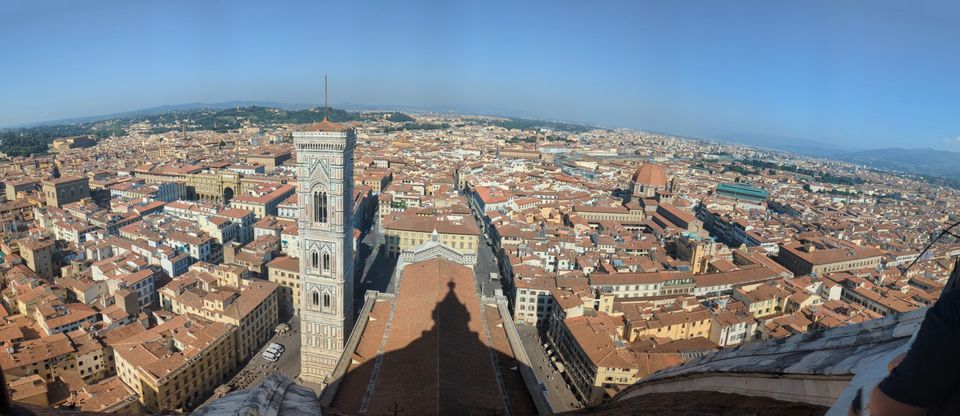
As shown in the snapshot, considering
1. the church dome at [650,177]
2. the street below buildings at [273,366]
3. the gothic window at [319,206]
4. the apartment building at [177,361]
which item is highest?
the gothic window at [319,206]

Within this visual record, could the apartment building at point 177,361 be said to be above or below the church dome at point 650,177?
below

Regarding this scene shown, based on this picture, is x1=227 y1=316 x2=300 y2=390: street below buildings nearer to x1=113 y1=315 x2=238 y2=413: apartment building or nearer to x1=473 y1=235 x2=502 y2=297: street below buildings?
x1=113 y1=315 x2=238 y2=413: apartment building

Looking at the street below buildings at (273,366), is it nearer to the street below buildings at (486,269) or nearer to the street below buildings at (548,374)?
the street below buildings at (486,269)

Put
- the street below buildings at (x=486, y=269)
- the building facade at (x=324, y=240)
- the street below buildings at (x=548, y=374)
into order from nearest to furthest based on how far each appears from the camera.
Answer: the building facade at (x=324, y=240) < the street below buildings at (x=548, y=374) < the street below buildings at (x=486, y=269)

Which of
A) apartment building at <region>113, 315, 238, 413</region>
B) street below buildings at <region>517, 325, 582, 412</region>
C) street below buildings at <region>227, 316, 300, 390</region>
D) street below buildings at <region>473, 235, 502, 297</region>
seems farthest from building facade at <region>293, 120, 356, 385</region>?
street below buildings at <region>473, 235, 502, 297</region>

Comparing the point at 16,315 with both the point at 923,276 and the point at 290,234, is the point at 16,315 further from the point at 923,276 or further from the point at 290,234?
the point at 923,276

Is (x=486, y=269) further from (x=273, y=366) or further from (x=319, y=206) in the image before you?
(x=319, y=206)

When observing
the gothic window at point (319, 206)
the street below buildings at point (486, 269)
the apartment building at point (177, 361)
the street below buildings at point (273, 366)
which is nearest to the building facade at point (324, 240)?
the gothic window at point (319, 206)

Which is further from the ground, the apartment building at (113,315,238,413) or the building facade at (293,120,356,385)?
the building facade at (293,120,356,385)
